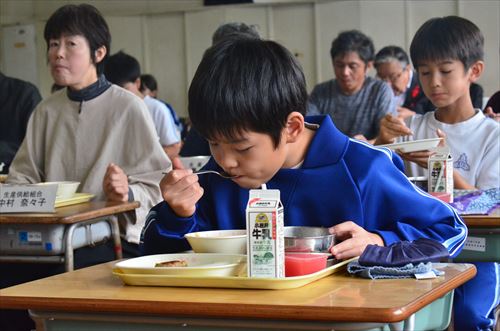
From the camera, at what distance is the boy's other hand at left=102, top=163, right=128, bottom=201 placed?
314cm

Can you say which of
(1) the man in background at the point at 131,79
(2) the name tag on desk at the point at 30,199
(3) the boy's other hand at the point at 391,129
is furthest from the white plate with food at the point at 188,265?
(1) the man in background at the point at 131,79

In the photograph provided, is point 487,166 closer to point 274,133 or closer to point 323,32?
point 274,133

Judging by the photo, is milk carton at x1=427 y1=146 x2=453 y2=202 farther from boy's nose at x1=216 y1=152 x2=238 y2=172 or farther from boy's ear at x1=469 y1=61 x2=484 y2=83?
boy's nose at x1=216 y1=152 x2=238 y2=172

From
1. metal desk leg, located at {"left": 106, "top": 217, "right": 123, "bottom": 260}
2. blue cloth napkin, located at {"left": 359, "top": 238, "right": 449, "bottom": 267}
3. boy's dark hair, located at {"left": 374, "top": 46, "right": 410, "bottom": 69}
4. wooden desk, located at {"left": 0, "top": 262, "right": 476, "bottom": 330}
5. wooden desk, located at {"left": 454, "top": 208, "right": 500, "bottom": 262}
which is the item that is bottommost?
metal desk leg, located at {"left": 106, "top": 217, "right": 123, "bottom": 260}

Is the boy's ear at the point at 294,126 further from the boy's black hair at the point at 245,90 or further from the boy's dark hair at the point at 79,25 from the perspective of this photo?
the boy's dark hair at the point at 79,25

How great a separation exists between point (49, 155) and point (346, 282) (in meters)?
2.29

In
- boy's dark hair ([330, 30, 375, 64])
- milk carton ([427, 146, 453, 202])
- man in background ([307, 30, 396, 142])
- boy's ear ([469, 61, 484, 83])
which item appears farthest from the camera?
boy's dark hair ([330, 30, 375, 64])

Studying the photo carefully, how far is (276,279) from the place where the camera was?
149 cm

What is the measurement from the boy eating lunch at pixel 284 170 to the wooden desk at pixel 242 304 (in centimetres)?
19

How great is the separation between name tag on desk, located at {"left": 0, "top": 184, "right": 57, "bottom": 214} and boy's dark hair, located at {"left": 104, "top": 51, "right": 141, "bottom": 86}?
3.04 metres

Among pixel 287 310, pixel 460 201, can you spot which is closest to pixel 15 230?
pixel 460 201

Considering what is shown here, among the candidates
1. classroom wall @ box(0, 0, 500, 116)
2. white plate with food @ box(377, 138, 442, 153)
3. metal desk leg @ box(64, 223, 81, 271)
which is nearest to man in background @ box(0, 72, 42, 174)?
metal desk leg @ box(64, 223, 81, 271)

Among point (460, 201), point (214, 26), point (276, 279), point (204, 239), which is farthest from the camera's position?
point (214, 26)

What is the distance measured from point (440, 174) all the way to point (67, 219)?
1175 millimetres
